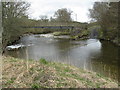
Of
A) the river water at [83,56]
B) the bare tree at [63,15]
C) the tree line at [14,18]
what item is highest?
the bare tree at [63,15]

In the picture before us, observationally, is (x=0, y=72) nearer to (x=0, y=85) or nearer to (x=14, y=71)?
(x=14, y=71)

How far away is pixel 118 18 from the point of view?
13445mm

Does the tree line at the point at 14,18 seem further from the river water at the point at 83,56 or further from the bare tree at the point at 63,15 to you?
the river water at the point at 83,56

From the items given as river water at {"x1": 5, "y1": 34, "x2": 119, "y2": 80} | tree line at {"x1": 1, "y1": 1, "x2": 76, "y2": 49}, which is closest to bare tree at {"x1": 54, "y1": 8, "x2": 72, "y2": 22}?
tree line at {"x1": 1, "y1": 1, "x2": 76, "y2": 49}

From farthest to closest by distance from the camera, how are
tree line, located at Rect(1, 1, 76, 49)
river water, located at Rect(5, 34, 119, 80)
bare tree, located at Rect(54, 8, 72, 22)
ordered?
1. bare tree, located at Rect(54, 8, 72, 22)
2. tree line, located at Rect(1, 1, 76, 49)
3. river water, located at Rect(5, 34, 119, 80)

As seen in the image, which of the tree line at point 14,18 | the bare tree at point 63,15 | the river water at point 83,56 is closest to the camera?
the river water at point 83,56

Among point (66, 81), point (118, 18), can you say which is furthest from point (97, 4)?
point (66, 81)

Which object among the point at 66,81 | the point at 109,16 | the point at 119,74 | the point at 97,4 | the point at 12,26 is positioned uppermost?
the point at 97,4

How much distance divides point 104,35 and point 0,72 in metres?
19.2

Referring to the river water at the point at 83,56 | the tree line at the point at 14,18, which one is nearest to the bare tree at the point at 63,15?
the tree line at the point at 14,18

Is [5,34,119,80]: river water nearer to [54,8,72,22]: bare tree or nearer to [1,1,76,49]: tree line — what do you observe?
[1,1,76,49]: tree line

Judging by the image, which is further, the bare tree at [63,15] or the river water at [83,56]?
the bare tree at [63,15]

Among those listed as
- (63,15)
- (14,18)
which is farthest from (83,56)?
(63,15)

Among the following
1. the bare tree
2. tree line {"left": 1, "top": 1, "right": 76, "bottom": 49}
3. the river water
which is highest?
the bare tree
